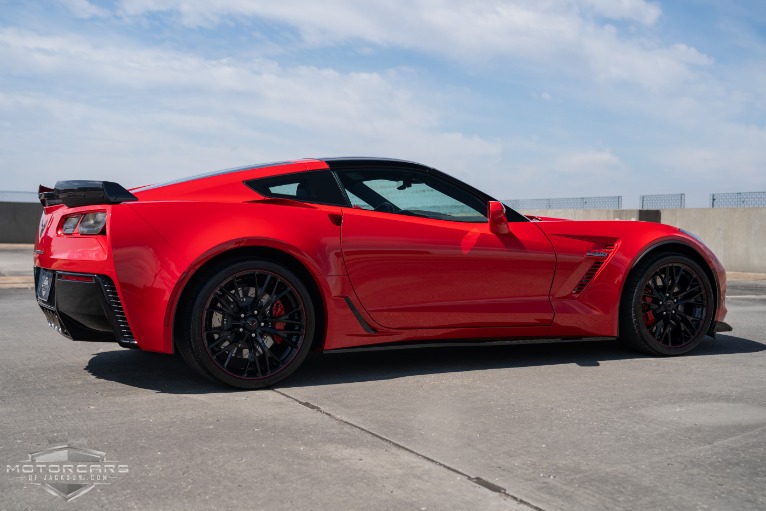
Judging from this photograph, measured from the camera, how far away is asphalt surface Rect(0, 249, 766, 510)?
2.96 m

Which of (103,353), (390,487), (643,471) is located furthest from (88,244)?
(643,471)

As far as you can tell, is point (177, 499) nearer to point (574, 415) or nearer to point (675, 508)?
point (675, 508)

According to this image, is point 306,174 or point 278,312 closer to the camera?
point 278,312

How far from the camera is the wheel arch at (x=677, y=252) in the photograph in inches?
224

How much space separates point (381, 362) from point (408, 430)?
1755 millimetres

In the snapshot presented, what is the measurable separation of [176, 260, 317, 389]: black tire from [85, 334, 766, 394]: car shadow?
15cm

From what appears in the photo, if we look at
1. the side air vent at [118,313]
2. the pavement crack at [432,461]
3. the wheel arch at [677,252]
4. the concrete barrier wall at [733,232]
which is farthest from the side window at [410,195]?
the concrete barrier wall at [733,232]

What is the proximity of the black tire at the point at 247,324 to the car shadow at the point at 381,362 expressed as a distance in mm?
146

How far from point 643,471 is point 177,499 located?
5.69 feet

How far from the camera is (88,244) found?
4.54 metres

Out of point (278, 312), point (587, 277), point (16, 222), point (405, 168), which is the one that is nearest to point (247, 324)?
point (278, 312)

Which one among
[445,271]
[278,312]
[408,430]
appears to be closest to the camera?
[408,430]

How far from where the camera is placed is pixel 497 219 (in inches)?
204

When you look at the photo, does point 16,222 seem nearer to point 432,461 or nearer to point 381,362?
point 381,362
